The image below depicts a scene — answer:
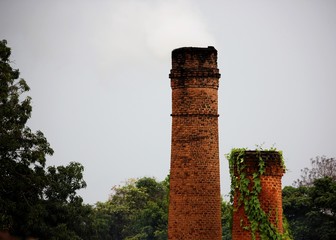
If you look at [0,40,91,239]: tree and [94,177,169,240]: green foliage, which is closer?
[0,40,91,239]: tree

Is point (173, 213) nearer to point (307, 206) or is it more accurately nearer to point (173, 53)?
point (173, 53)

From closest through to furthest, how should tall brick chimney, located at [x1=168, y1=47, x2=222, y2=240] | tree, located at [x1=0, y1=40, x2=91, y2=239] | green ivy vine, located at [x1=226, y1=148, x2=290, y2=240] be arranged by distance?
green ivy vine, located at [x1=226, y1=148, x2=290, y2=240] < tall brick chimney, located at [x1=168, y1=47, x2=222, y2=240] < tree, located at [x1=0, y1=40, x2=91, y2=239]

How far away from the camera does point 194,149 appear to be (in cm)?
1781

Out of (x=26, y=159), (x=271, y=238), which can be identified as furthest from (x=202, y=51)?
(x=26, y=159)

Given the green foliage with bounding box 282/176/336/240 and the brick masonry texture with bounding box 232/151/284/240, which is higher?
the green foliage with bounding box 282/176/336/240

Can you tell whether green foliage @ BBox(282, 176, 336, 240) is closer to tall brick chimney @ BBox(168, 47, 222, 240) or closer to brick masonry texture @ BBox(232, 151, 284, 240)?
tall brick chimney @ BBox(168, 47, 222, 240)

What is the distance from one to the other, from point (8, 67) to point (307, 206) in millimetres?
24036

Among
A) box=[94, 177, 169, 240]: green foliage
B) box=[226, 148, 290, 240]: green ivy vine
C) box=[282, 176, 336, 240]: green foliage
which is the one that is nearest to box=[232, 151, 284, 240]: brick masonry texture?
box=[226, 148, 290, 240]: green ivy vine

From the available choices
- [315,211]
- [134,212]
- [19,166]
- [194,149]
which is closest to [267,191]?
[194,149]

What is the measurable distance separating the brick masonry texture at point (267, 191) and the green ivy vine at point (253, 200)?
3.8 inches

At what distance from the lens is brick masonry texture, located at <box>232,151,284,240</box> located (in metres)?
15.0

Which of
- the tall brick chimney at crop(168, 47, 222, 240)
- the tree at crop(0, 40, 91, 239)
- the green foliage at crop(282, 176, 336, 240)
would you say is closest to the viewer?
the tall brick chimney at crop(168, 47, 222, 240)

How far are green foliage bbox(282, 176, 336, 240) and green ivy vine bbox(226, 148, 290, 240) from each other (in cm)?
2385

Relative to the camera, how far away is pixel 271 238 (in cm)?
1480
